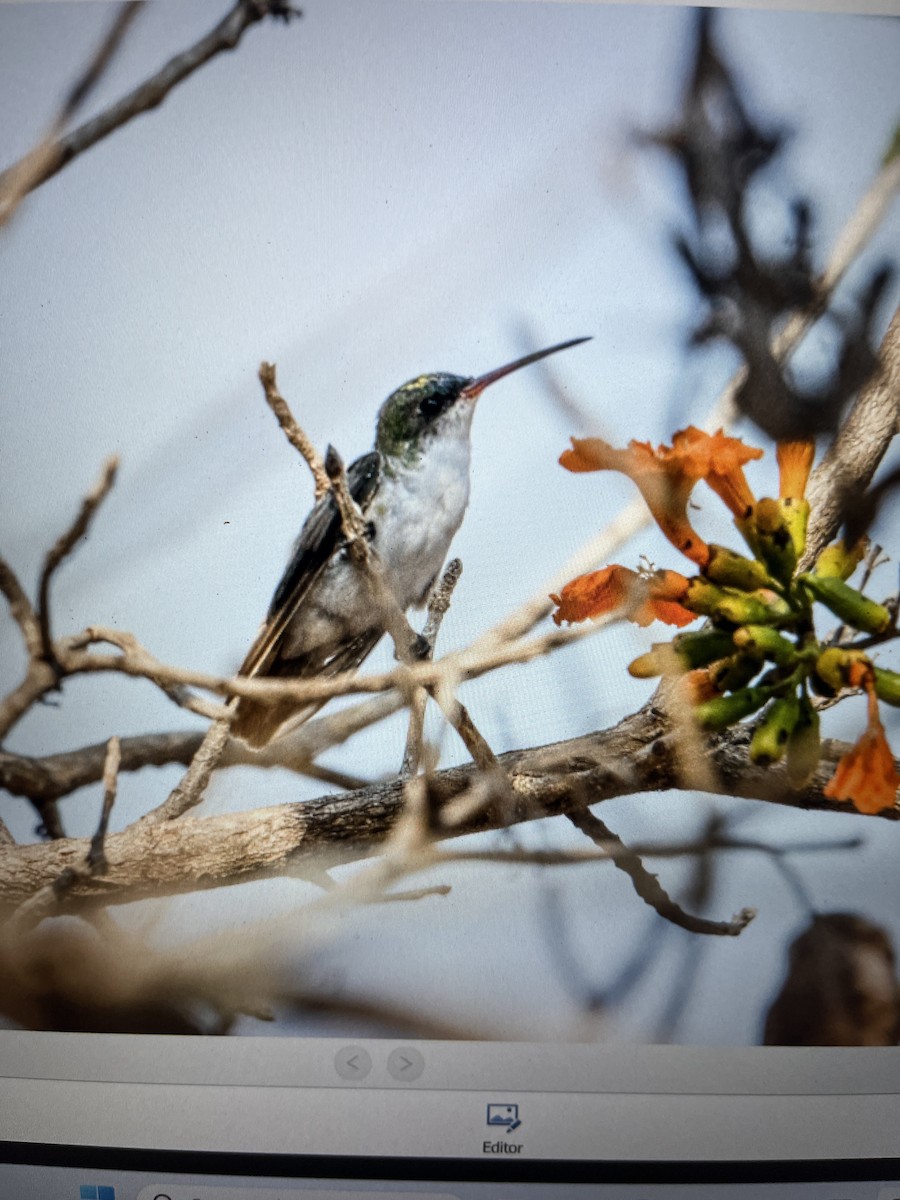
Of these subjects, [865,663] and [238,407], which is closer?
[865,663]

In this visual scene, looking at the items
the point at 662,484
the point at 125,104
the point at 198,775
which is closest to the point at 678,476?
the point at 662,484

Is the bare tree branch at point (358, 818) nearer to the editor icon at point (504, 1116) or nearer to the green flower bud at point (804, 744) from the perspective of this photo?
the green flower bud at point (804, 744)

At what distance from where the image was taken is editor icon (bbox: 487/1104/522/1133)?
628 mm

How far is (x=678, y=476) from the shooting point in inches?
22.8

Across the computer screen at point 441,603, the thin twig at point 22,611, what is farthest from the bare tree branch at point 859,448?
the thin twig at point 22,611

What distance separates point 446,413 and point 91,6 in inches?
15.4

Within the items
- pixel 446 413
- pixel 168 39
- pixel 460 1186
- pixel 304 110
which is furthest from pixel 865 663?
pixel 168 39

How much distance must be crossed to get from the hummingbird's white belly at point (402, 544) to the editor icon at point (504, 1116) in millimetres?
321

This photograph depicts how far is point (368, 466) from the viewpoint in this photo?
0.68 m

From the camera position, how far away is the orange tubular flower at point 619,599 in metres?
0.60

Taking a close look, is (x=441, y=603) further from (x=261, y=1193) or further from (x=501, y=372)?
(x=261, y=1193)

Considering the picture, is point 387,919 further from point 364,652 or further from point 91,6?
point 91,6

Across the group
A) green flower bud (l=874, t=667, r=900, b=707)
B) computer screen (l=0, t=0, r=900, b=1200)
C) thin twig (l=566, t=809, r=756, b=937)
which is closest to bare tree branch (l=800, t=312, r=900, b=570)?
computer screen (l=0, t=0, r=900, b=1200)

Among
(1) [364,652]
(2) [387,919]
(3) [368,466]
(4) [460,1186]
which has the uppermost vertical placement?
(3) [368,466]
